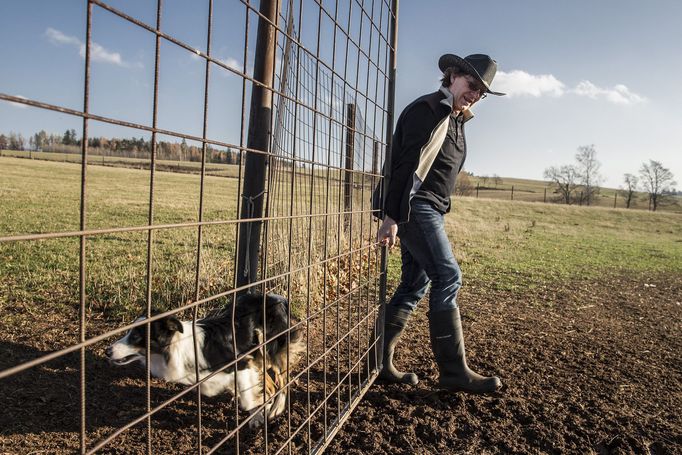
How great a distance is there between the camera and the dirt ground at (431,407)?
2.64 m

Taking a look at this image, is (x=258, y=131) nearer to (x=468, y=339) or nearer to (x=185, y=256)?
(x=468, y=339)

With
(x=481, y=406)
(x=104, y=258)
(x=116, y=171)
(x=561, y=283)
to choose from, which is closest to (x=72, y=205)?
(x=104, y=258)

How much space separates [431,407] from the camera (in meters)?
3.11

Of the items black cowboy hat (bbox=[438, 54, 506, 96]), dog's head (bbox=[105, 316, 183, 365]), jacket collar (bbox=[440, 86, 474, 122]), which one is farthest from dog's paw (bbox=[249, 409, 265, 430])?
black cowboy hat (bbox=[438, 54, 506, 96])

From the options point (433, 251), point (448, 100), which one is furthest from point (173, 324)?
point (448, 100)

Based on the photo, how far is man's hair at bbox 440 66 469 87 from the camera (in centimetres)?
316

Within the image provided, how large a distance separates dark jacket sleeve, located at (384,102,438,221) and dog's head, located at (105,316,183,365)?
1468mm

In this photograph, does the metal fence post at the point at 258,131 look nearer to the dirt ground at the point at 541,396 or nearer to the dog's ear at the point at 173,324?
the dog's ear at the point at 173,324

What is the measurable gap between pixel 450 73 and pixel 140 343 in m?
2.55

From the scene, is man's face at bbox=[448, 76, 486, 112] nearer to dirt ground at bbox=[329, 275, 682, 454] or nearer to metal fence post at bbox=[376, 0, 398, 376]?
metal fence post at bbox=[376, 0, 398, 376]

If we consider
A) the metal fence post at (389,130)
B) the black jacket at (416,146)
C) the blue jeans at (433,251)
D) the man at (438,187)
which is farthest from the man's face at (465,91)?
the blue jeans at (433,251)

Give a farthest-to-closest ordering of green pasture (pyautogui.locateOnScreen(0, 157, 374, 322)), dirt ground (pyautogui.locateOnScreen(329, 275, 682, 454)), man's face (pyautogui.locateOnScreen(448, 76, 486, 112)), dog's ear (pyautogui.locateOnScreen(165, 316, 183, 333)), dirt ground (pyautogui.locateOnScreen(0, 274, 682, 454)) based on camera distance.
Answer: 1. green pasture (pyautogui.locateOnScreen(0, 157, 374, 322))
2. man's face (pyautogui.locateOnScreen(448, 76, 486, 112))
3. dirt ground (pyautogui.locateOnScreen(329, 275, 682, 454))
4. dirt ground (pyautogui.locateOnScreen(0, 274, 682, 454))
5. dog's ear (pyautogui.locateOnScreen(165, 316, 183, 333))

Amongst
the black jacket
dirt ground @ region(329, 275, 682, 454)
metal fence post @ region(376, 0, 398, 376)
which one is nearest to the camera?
dirt ground @ region(329, 275, 682, 454)

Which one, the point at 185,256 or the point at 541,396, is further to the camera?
the point at 185,256
